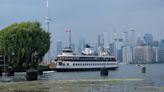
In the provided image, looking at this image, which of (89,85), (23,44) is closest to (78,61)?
(23,44)

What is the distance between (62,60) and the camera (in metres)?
174

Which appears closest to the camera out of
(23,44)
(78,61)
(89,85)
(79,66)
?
(89,85)

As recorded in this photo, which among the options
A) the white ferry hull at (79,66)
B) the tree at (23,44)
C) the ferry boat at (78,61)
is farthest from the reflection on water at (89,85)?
the ferry boat at (78,61)

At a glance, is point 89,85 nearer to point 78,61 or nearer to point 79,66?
point 78,61

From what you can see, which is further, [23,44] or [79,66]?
[79,66]

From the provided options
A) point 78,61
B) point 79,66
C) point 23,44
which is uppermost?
point 23,44

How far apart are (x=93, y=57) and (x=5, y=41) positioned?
1720 inches

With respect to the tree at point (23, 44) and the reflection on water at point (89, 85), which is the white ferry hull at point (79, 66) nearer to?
the tree at point (23, 44)

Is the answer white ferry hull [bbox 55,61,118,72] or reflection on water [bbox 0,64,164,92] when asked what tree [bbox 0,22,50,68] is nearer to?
white ferry hull [bbox 55,61,118,72]

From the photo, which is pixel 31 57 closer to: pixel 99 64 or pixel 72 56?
pixel 72 56

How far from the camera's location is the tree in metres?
149

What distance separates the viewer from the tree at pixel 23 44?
14912 centimetres

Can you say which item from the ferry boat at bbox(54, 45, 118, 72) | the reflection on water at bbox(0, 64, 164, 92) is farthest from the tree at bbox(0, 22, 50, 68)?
the reflection on water at bbox(0, 64, 164, 92)

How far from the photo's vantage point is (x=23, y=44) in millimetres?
149250
